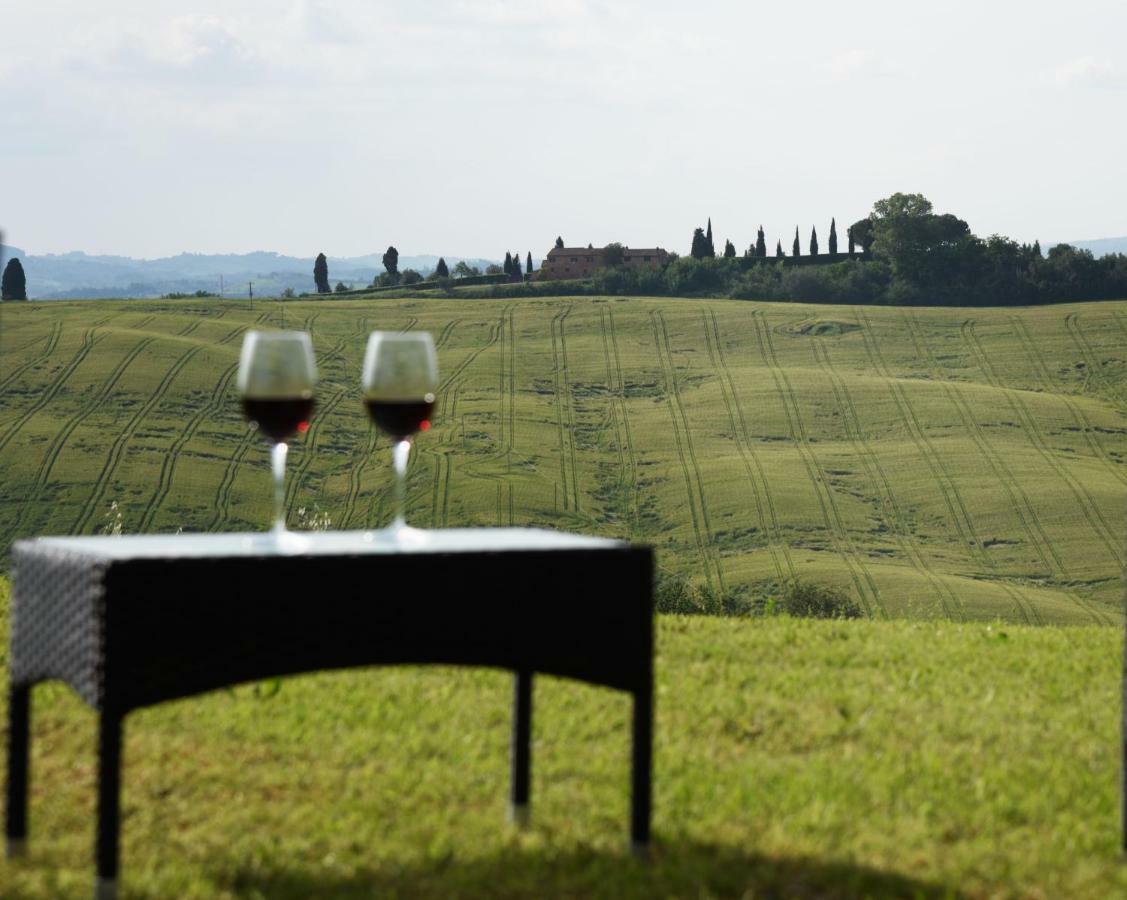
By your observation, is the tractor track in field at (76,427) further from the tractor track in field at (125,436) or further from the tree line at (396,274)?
the tree line at (396,274)

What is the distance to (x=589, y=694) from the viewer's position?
601 cm

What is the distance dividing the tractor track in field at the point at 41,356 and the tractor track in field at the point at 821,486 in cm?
2647

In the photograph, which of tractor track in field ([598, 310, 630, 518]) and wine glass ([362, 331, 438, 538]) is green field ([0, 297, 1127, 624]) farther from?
wine glass ([362, 331, 438, 538])

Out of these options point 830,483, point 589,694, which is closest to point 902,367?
point 830,483

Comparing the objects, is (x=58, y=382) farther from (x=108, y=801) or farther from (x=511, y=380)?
(x=108, y=801)

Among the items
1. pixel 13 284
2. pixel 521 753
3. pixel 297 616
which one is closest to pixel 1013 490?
pixel 521 753

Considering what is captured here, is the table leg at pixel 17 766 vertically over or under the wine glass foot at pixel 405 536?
under

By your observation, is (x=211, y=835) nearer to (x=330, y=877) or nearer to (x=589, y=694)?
(x=330, y=877)

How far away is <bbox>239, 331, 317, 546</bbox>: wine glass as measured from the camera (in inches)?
141

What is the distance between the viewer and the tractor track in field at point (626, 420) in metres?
42.9

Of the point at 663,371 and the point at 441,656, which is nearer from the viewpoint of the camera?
the point at 441,656

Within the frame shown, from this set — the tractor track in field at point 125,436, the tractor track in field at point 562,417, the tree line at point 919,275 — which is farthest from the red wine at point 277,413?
the tree line at point 919,275

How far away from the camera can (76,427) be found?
4381 cm

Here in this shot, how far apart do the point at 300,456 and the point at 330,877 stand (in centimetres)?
4038
